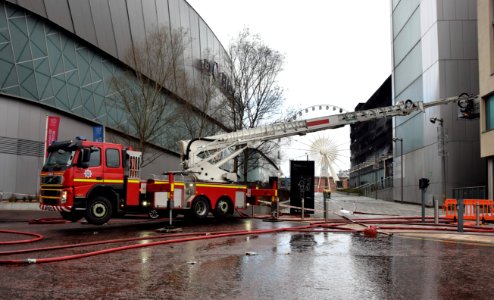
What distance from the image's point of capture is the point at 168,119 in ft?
89.6

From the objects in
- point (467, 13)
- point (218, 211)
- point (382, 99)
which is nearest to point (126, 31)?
point (218, 211)

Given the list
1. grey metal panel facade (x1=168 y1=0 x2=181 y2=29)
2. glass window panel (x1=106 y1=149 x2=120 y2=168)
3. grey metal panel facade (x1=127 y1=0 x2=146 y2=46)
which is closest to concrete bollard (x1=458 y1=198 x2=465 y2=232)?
glass window panel (x1=106 y1=149 x2=120 y2=168)

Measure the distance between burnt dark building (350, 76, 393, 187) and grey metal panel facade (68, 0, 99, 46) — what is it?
30912 millimetres

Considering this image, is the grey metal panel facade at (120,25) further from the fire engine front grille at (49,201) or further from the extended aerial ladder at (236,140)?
the fire engine front grille at (49,201)

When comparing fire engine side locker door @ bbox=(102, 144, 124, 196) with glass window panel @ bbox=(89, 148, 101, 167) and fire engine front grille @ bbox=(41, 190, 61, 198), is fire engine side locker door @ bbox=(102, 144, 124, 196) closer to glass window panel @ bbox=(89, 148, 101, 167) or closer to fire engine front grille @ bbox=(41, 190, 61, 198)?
glass window panel @ bbox=(89, 148, 101, 167)

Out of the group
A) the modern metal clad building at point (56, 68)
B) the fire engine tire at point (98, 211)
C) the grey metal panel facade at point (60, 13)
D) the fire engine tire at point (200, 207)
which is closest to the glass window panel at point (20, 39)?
the modern metal clad building at point (56, 68)

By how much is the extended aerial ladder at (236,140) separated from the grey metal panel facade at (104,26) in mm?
18365

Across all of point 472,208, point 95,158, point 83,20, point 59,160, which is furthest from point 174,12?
point 472,208

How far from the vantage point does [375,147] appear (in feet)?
236

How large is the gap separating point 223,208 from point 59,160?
6.61m

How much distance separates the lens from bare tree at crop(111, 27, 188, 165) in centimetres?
2548

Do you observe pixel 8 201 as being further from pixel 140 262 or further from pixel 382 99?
pixel 382 99

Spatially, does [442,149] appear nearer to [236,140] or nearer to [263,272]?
[236,140]

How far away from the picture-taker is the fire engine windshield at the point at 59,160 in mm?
14688
